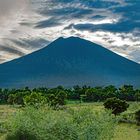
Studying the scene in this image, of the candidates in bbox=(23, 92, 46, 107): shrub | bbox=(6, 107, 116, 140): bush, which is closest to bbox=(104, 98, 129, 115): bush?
bbox=(23, 92, 46, 107): shrub

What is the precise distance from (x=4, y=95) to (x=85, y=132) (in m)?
141

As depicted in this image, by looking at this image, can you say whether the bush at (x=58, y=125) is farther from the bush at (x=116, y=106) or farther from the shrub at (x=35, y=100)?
the bush at (x=116, y=106)

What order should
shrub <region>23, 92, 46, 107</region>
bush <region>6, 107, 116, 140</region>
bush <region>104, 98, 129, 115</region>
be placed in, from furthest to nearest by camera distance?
bush <region>104, 98, 129, 115</region> → shrub <region>23, 92, 46, 107</region> → bush <region>6, 107, 116, 140</region>

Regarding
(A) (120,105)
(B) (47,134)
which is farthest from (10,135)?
(A) (120,105)

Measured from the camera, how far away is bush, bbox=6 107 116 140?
171 feet

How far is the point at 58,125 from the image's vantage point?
52.5 meters

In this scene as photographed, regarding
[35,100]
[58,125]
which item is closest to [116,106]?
[35,100]

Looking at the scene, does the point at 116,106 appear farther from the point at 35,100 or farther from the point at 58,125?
the point at 58,125

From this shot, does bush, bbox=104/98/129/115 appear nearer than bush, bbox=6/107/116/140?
No

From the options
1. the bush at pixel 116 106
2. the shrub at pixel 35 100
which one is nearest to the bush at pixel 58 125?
the shrub at pixel 35 100

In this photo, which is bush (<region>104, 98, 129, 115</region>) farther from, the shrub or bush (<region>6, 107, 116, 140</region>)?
bush (<region>6, 107, 116, 140</region>)

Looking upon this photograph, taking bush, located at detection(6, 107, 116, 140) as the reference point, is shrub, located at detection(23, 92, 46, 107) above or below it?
above

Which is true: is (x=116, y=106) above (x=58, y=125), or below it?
above

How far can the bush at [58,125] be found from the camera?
52.1 metres
